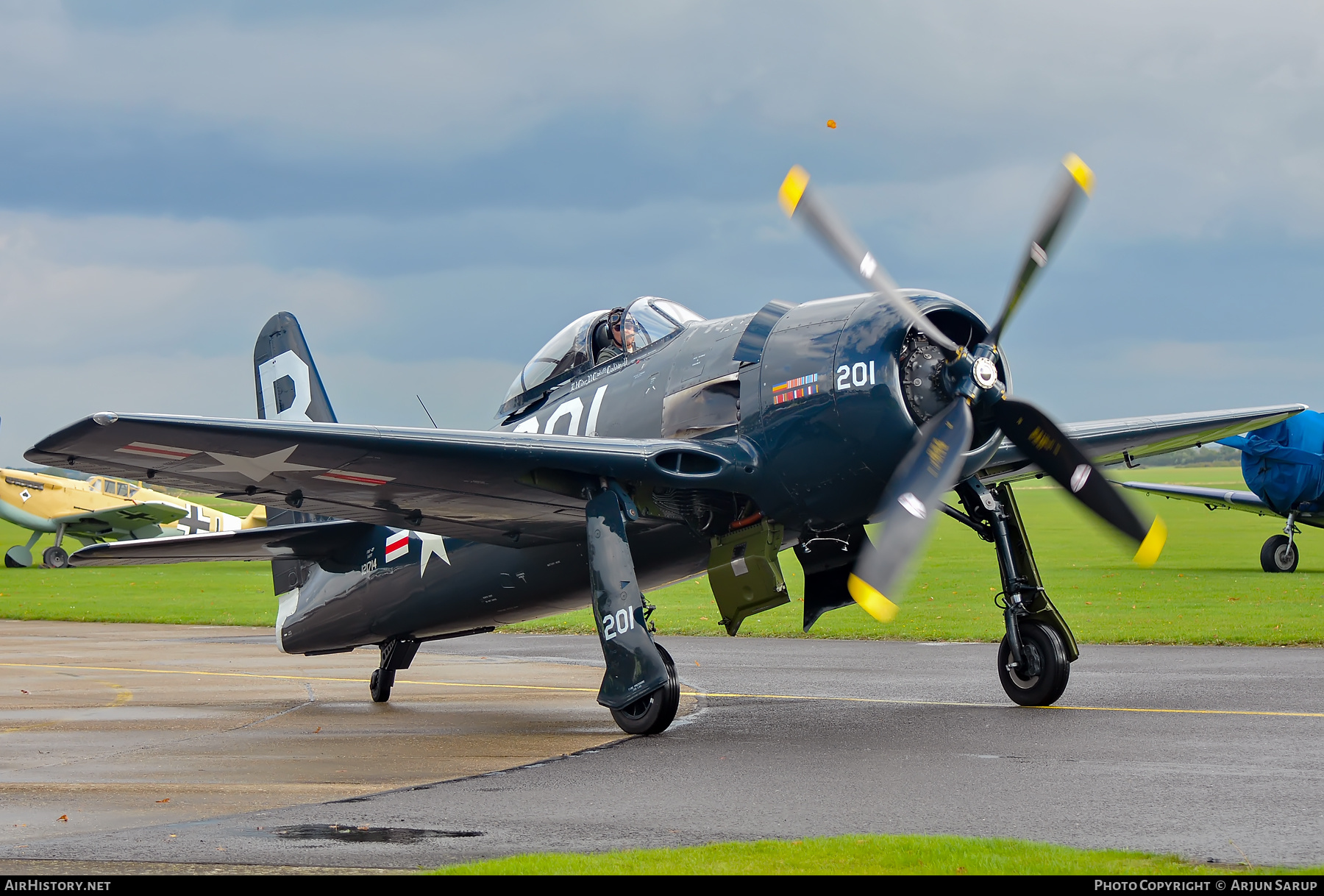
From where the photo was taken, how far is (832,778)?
767 cm

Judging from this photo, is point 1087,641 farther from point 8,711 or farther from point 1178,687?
point 8,711

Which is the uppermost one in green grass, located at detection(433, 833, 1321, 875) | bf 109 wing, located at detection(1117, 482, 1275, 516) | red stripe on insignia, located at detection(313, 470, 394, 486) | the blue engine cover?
red stripe on insignia, located at detection(313, 470, 394, 486)

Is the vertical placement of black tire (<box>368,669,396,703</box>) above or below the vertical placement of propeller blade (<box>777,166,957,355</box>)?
below

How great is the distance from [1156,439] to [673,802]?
Result: 751cm

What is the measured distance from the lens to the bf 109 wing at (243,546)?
12016 mm

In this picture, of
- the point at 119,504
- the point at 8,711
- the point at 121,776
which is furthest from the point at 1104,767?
the point at 119,504

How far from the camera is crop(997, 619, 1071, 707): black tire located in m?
10.6

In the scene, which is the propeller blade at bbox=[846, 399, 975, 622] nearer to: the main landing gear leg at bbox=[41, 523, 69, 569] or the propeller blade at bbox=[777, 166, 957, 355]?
the propeller blade at bbox=[777, 166, 957, 355]

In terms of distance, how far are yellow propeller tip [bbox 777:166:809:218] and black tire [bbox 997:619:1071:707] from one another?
4.12 metres

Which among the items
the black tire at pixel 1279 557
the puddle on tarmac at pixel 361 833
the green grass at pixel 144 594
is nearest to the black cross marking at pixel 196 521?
the green grass at pixel 144 594

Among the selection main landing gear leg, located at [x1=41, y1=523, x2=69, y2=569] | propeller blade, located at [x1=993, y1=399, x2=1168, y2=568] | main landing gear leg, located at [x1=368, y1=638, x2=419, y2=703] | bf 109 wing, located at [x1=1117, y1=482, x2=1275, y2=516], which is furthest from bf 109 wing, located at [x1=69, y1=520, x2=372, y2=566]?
main landing gear leg, located at [x1=41, y1=523, x2=69, y2=569]

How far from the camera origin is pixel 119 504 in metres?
48.7

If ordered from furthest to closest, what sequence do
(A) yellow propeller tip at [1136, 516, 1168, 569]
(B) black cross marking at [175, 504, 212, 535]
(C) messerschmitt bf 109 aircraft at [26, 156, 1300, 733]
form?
(B) black cross marking at [175, 504, 212, 535] → (A) yellow propeller tip at [1136, 516, 1168, 569] → (C) messerschmitt bf 109 aircraft at [26, 156, 1300, 733]

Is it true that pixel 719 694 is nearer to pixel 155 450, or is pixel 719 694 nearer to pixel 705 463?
pixel 705 463
